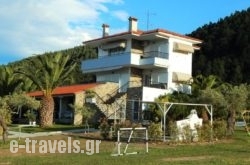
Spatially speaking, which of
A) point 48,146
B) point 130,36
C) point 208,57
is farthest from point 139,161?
point 208,57

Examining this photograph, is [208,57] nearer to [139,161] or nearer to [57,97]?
[57,97]

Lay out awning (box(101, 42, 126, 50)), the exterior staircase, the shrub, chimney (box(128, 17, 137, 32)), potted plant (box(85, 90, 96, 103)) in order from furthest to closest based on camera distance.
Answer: chimney (box(128, 17, 137, 32)) → awning (box(101, 42, 126, 50)) → potted plant (box(85, 90, 96, 103)) → the exterior staircase → the shrub

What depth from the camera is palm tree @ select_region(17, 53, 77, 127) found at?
44.0 m

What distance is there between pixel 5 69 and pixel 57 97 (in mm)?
6507

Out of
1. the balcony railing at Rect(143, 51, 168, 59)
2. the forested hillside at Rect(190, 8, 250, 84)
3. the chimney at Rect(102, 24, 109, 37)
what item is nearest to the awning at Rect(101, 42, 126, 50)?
the balcony railing at Rect(143, 51, 168, 59)

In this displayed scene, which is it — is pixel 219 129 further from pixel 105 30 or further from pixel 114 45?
pixel 105 30

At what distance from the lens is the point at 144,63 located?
164 feet

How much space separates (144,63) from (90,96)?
21.9ft

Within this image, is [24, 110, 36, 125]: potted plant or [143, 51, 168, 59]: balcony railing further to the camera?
[143, 51, 168, 59]: balcony railing

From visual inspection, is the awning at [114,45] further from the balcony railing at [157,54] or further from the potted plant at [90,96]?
the potted plant at [90,96]

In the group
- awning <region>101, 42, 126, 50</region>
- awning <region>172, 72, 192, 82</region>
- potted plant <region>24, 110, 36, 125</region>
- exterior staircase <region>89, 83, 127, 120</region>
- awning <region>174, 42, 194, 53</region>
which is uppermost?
awning <region>101, 42, 126, 50</region>

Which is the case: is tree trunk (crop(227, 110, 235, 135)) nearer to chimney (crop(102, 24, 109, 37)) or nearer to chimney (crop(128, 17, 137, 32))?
chimney (crop(128, 17, 137, 32))

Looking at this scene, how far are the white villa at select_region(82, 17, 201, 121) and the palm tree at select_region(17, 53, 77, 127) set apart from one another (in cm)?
472

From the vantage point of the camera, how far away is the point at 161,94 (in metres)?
46.3
